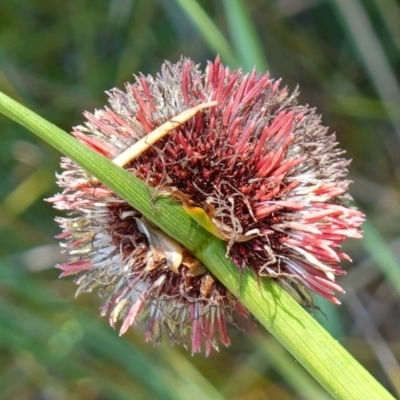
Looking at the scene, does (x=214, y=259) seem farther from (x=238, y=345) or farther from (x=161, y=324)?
(x=238, y=345)

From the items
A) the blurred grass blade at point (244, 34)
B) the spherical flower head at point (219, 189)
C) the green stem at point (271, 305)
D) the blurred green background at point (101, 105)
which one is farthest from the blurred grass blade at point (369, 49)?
the green stem at point (271, 305)

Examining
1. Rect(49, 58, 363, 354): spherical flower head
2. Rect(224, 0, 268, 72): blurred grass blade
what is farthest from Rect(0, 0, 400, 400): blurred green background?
Rect(49, 58, 363, 354): spherical flower head

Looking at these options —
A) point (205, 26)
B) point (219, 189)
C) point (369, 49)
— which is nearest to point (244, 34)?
point (205, 26)

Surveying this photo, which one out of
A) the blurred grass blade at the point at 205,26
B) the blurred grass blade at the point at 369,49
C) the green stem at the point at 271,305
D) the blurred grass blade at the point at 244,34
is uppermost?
the blurred grass blade at the point at 369,49

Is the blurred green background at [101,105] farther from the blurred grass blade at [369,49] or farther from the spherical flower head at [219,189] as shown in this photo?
the spherical flower head at [219,189]

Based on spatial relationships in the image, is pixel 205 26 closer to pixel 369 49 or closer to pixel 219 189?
pixel 219 189
